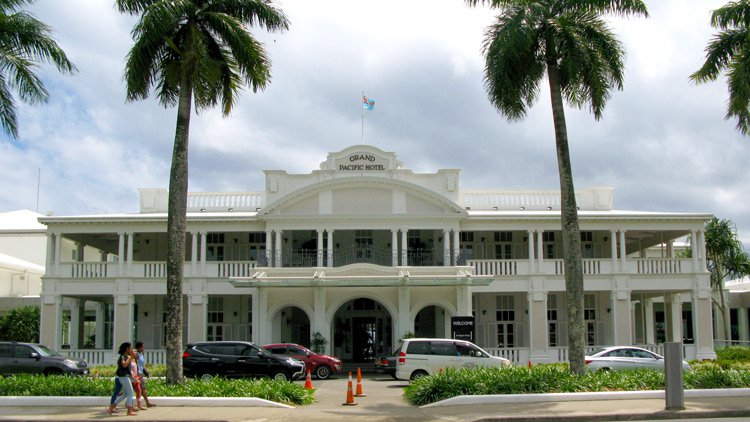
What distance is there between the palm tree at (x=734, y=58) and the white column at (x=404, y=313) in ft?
48.0

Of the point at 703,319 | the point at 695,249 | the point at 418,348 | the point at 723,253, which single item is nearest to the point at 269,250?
the point at 418,348

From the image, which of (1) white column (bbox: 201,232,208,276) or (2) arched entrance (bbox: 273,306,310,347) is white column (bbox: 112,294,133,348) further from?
(2) arched entrance (bbox: 273,306,310,347)

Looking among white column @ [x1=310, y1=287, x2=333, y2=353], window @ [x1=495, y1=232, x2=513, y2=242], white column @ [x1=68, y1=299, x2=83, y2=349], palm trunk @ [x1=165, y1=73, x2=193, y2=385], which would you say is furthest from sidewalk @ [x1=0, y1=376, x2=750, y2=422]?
white column @ [x1=68, y1=299, x2=83, y2=349]

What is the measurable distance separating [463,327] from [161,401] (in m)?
15.2

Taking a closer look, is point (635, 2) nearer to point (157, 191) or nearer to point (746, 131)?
point (746, 131)

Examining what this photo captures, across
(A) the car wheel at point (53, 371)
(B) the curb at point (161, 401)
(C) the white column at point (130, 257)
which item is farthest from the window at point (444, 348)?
(C) the white column at point (130, 257)

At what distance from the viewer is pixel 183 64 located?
21078 mm

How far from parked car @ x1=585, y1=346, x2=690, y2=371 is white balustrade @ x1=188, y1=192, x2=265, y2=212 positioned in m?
18.3

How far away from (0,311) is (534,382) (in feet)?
126

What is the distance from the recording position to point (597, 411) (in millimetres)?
16594

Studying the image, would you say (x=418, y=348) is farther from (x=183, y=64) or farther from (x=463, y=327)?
(x=183, y=64)

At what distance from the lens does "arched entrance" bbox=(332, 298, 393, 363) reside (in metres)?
37.2

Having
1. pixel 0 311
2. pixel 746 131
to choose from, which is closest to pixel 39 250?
pixel 0 311

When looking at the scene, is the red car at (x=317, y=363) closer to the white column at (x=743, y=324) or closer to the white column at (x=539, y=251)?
the white column at (x=539, y=251)
